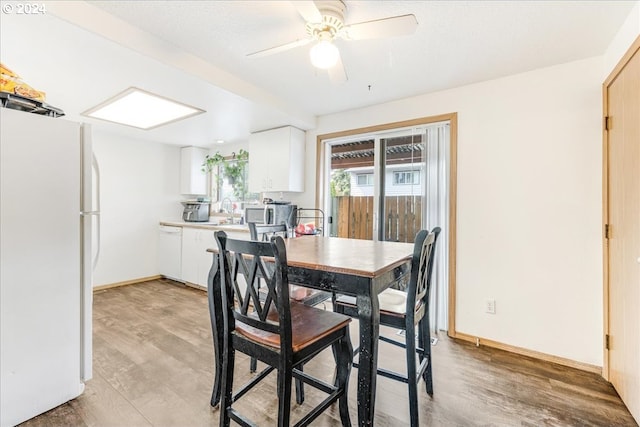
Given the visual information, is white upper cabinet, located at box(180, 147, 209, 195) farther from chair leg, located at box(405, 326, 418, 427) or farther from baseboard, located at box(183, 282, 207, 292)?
chair leg, located at box(405, 326, 418, 427)

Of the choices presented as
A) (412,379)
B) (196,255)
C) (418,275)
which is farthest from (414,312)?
(196,255)

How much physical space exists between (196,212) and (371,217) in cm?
277

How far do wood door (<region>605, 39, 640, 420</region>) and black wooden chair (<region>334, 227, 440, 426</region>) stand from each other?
1090 mm

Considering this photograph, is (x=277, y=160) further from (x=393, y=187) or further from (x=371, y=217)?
(x=393, y=187)

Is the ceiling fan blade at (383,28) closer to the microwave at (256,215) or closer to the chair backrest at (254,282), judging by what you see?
the chair backrest at (254,282)

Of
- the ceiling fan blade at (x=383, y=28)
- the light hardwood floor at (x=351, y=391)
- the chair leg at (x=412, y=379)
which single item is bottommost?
the light hardwood floor at (x=351, y=391)

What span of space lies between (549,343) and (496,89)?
84.2 inches

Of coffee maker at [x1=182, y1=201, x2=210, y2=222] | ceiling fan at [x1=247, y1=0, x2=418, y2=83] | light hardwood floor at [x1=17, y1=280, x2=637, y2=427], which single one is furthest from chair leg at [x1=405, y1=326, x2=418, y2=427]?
coffee maker at [x1=182, y1=201, x2=210, y2=222]

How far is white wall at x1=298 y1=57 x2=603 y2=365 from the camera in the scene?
2.18 metres

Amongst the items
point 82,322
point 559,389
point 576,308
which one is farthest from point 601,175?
point 82,322

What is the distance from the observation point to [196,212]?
14.8 ft

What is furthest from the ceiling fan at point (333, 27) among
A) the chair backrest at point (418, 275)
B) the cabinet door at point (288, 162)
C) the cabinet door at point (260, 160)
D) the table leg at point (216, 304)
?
the cabinet door at point (260, 160)

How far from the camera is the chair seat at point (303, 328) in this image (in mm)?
1203

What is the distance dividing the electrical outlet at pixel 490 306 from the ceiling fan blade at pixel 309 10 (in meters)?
2.53
